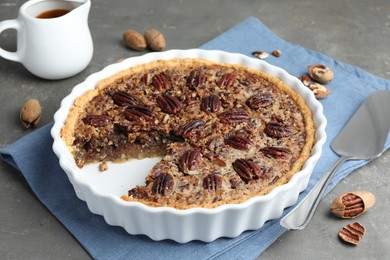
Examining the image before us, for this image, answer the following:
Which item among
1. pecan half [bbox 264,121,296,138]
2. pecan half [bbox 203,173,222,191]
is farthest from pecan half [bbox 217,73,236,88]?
pecan half [bbox 203,173,222,191]

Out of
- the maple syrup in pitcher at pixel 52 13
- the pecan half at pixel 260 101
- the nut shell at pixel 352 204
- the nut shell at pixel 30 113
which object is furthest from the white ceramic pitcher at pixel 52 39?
the nut shell at pixel 352 204

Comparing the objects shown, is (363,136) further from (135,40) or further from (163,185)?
(135,40)

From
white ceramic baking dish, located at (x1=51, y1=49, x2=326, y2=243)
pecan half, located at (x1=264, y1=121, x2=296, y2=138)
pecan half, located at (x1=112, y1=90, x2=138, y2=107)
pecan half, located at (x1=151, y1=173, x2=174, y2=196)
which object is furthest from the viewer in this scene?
pecan half, located at (x1=112, y1=90, x2=138, y2=107)

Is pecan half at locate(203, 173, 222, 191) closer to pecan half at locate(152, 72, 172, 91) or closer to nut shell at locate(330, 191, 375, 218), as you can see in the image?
nut shell at locate(330, 191, 375, 218)

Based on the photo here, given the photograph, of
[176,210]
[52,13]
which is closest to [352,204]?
[176,210]

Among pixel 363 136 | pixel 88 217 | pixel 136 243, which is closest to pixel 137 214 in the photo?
pixel 136 243

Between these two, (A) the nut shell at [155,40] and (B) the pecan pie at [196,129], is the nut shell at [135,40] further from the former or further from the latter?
(B) the pecan pie at [196,129]
